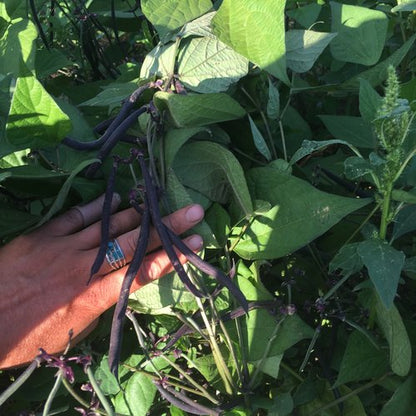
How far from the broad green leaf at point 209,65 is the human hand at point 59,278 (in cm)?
18

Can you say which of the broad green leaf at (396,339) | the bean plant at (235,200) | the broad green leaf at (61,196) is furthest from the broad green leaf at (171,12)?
the broad green leaf at (396,339)

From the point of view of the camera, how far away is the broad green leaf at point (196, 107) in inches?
24.5

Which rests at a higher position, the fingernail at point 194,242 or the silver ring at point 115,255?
the fingernail at point 194,242

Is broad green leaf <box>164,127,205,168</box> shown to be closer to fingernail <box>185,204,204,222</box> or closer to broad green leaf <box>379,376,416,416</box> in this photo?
fingernail <box>185,204,204,222</box>

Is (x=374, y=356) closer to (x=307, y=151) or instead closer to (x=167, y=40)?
(x=307, y=151)

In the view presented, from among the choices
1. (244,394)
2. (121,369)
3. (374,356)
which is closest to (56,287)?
(121,369)

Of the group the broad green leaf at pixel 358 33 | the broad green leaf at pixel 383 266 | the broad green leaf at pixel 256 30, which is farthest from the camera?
the broad green leaf at pixel 358 33

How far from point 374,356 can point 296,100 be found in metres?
0.44

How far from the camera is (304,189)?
0.64 metres

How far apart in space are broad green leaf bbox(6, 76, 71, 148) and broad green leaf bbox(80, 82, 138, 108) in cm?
10

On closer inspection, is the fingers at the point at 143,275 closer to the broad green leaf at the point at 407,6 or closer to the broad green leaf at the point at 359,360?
the broad green leaf at the point at 359,360

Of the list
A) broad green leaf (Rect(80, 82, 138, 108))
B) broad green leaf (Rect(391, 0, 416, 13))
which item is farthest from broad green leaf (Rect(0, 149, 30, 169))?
broad green leaf (Rect(391, 0, 416, 13))

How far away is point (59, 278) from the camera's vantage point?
2.39 feet

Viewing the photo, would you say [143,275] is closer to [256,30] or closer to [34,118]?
[34,118]
